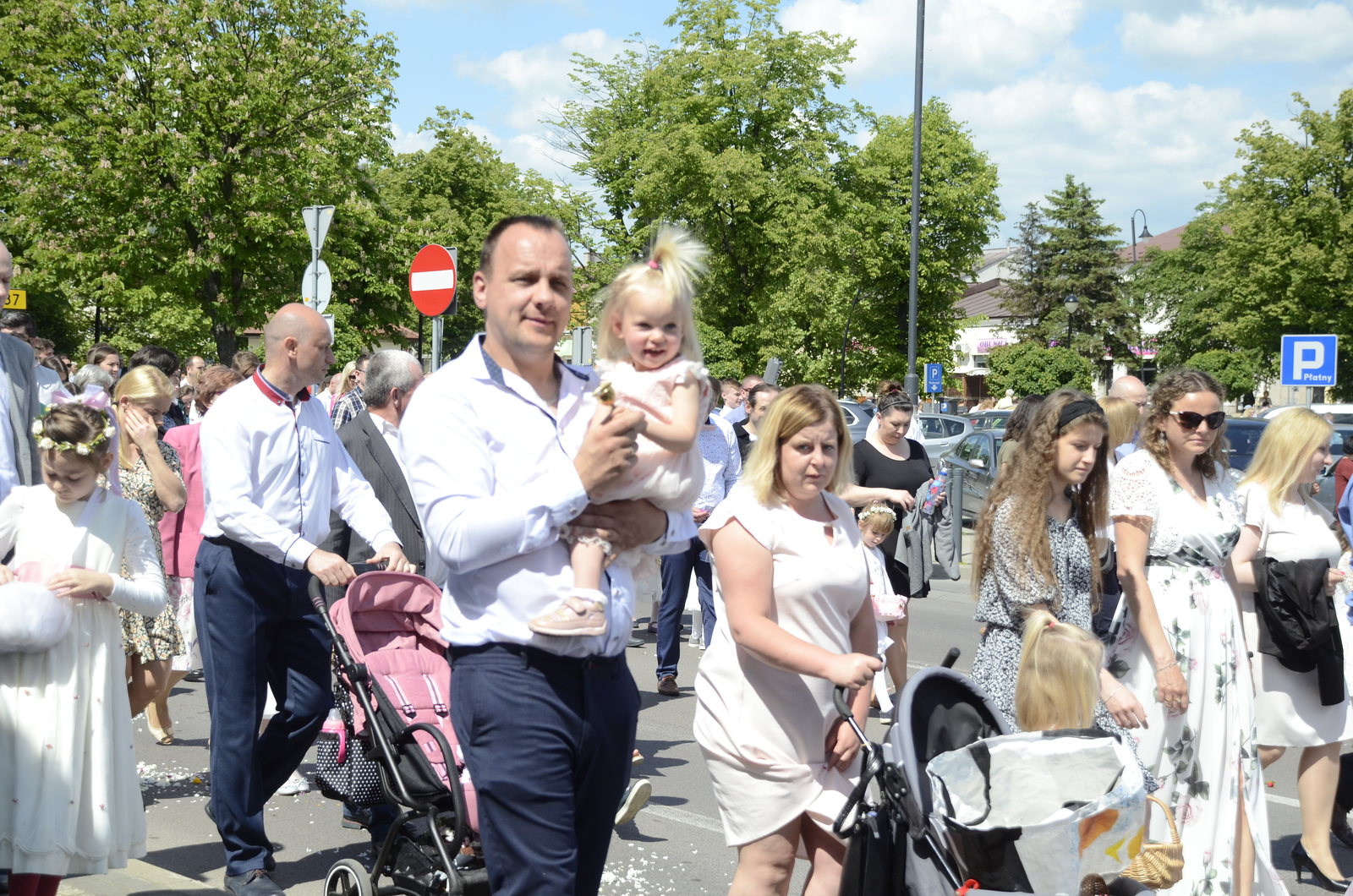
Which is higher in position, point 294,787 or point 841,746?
point 841,746

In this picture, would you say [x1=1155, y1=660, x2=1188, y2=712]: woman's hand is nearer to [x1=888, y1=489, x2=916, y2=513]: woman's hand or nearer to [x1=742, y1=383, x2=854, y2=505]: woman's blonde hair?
[x1=742, y1=383, x2=854, y2=505]: woman's blonde hair

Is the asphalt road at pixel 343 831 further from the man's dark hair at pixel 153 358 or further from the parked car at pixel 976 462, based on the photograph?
the parked car at pixel 976 462

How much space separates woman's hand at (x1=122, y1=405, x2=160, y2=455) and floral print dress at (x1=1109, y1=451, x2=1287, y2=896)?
503cm

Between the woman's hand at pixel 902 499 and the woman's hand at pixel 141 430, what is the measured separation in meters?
4.32

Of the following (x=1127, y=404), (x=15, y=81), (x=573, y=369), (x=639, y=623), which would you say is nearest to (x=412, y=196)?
(x=15, y=81)

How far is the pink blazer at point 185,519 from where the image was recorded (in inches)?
311

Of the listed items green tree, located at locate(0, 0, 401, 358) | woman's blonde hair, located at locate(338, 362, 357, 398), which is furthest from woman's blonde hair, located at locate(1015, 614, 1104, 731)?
green tree, located at locate(0, 0, 401, 358)

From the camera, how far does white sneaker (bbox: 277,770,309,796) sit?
691 cm

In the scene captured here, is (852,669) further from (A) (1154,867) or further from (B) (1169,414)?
(B) (1169,414)

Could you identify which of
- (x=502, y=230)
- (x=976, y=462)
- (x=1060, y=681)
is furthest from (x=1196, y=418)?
(x=976, y=462)

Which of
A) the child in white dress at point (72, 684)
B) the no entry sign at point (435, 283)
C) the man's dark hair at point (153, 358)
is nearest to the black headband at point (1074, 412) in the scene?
the child in white dress at point (72, 684)

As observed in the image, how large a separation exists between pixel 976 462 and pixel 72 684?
18078mm

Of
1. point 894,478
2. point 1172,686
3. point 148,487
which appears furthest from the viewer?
point 894,478

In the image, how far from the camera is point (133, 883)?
16.9 feet
